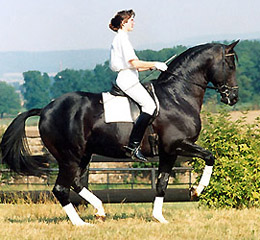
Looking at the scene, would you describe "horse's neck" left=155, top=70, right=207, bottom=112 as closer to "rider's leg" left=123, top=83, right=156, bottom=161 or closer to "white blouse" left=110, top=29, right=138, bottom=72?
"rider's leg" left=123, top=83, right=156, bottom=161

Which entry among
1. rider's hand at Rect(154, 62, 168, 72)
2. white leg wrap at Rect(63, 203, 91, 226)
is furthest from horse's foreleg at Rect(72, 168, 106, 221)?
rider's hand at Rect(154, 62, 168, 72)

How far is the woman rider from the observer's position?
→ 8.07 metres

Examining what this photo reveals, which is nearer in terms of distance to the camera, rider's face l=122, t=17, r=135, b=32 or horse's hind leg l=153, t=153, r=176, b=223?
rider's face l=122, t=17, r=135, b=32

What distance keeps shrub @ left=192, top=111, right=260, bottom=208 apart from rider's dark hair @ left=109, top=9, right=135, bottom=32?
8.47ft

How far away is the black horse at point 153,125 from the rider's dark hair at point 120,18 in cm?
99

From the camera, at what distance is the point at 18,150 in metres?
8.89

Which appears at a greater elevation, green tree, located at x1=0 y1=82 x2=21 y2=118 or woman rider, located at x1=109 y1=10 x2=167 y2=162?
woman rider, located at x1=109 y1=10 x2=167 y2=162

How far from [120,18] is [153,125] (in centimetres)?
152

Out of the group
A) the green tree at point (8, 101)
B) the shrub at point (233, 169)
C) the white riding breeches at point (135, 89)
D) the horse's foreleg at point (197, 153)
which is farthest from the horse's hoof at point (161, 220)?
the green tree at point (8, 101)

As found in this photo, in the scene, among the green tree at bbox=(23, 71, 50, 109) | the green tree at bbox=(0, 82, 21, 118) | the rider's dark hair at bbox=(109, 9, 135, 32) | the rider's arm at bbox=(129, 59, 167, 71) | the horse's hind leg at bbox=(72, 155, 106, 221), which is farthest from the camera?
the green tree at bbox=(23, 71, 50, 109)

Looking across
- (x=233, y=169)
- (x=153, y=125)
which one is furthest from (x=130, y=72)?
(x=233, y=169)

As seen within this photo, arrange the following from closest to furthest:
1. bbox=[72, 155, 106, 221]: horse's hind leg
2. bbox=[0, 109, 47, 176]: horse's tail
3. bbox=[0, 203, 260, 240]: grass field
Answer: bbox=[0, 203, 260, 240]: grass field < bbox=[72, 155, 106, 221]: horse's hind leg < bbox=[0, 109, 47, 176]: horse's tail

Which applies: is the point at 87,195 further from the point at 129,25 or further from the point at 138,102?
the point at 129,25

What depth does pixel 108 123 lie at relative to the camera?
8.20 metres
